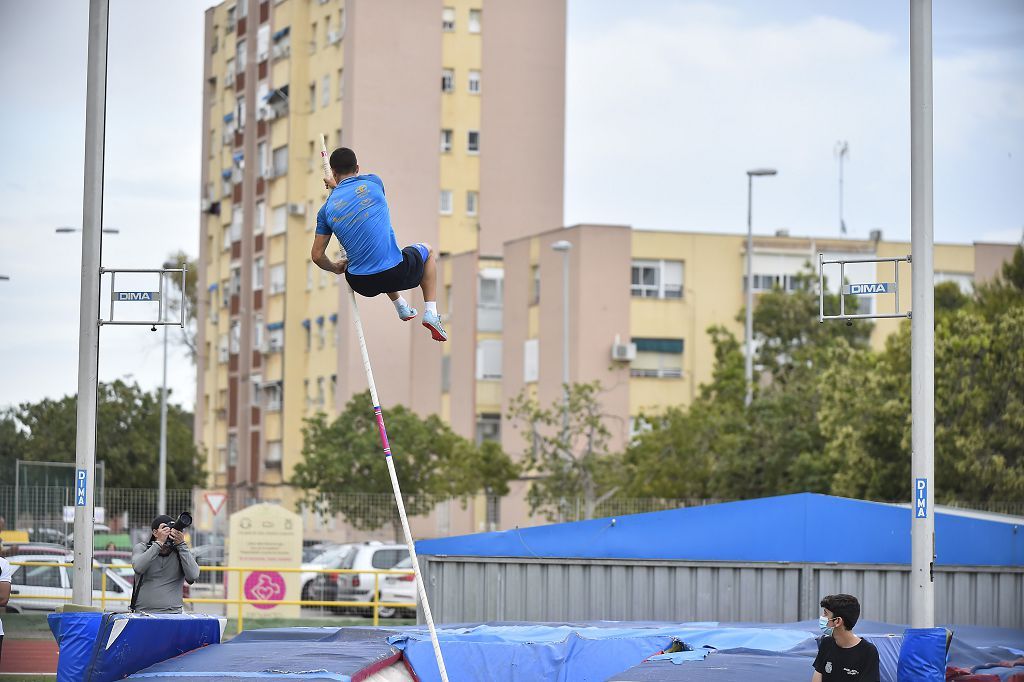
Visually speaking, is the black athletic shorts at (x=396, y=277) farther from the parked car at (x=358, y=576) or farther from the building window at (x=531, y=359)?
the building window at (x=531, y=359)

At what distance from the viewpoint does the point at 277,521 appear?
28.9 meters

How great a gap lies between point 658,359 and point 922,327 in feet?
127

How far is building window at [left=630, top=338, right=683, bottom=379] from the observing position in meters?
51.8

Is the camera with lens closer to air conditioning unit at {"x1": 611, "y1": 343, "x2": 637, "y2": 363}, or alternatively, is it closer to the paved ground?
the paved ground

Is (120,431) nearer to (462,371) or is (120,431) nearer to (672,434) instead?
(462,371)

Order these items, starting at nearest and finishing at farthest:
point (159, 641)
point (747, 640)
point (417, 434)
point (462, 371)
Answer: point (159, 641), point (747, 640), point (417, 434), point (462, 371)

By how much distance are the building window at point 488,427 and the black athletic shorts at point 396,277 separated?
4689 cm

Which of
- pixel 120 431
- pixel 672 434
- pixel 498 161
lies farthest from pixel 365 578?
pixel 120 431

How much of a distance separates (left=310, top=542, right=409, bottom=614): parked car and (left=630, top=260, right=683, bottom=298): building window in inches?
798

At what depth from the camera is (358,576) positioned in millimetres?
31391

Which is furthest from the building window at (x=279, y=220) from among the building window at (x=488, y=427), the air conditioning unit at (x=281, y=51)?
the building window at (x=488, y=427)

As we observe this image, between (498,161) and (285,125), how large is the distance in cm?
891

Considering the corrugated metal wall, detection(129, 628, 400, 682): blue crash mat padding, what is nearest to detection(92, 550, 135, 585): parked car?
the corrugated metal wall

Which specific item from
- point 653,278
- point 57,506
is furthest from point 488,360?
point 57,506
